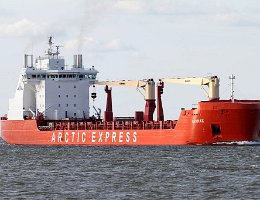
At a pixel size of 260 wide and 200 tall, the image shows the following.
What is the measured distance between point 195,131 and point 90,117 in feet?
60.4

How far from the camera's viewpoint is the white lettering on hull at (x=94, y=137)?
271 feet

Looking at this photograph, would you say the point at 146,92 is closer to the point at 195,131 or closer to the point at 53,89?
the point at 53,89

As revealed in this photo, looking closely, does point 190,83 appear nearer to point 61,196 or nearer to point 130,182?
point 130,182

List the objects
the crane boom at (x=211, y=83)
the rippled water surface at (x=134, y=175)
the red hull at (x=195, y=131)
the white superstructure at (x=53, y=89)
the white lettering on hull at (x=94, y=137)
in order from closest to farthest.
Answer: the rippled water surface at (x=134, y=175) < the red hull at (x=195, y=131) < the crane boom at (x=211, y=83) < the white lettering on hull at (x=94, y=137) < the white superstructure at (x=53, y=89)

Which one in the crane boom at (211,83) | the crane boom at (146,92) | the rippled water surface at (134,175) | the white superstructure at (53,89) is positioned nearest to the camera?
the rippled water surface at (134,175)

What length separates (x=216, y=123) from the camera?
73.4 metres

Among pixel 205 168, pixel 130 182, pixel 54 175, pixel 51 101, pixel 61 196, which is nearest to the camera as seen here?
pixel 61 196

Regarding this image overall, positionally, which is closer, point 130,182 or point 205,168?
point 130,182

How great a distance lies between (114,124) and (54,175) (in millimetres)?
36962

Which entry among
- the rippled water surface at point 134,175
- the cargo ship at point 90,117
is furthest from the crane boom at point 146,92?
the rippled water surface at point 134,175

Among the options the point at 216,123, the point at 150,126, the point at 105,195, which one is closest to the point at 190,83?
the point at 150,126

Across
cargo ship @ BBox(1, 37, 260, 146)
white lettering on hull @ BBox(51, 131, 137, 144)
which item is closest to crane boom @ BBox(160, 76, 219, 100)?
cargo ship @ BBox(1, 37, 260, 146)

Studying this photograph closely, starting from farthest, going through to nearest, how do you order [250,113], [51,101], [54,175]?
[51,101] < [250,113] < [54,175]

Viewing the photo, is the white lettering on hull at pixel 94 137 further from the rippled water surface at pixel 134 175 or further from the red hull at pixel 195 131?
the rippled water surface at pixel 134 175
